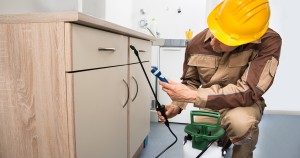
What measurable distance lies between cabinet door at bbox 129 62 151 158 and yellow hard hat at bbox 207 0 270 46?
48cm

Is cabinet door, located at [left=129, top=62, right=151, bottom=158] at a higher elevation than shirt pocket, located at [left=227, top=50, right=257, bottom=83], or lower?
lower

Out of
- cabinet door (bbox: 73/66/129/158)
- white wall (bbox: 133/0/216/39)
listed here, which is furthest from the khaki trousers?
white wall (bbox: 133/0/216/39)

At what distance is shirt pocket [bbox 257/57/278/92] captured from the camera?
0.79 m

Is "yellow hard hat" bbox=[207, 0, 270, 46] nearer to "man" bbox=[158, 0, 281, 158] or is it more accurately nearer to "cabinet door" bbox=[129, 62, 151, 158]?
"man" bbox=[158, 0, 281, 158]

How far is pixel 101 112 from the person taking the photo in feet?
2.50

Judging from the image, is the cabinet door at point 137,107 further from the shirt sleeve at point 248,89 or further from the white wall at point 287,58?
the white wall at point 287,58

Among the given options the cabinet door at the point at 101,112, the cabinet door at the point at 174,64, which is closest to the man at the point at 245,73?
the cabinet door at the point at 101,112

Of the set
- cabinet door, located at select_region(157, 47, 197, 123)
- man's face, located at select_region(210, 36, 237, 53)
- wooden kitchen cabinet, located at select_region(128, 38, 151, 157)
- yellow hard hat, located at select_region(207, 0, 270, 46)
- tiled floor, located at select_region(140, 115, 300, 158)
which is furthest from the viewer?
cabinet door, located at select_region(157, 47, 197, 123)

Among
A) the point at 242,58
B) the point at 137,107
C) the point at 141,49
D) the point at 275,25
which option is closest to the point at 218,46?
the point at 242,58

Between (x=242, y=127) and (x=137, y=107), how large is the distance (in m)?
0.60

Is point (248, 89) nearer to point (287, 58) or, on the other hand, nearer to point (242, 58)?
point (242, 58)

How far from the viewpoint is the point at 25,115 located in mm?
606

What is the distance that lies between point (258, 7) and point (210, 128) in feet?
1.60

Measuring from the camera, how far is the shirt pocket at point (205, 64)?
0.99 metres
